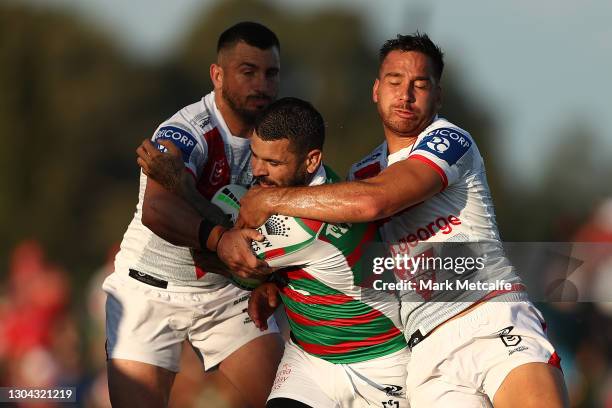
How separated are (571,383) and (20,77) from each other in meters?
12.6

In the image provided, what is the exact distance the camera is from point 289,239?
4.63m

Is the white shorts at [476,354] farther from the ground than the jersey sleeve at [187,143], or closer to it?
closer to it

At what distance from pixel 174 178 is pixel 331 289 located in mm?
1138

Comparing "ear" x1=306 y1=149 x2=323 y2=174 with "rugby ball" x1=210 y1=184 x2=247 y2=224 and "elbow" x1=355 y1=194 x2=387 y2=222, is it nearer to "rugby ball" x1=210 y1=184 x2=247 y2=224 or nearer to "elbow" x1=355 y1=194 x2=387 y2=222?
"elbow" x1=355 y1=194 x2=387 y2=222

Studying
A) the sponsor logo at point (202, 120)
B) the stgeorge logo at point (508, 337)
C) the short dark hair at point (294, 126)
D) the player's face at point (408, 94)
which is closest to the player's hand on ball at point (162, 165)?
the sponsor logo at point (202, 120)

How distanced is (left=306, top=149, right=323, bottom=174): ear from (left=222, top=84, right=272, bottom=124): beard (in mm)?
1154

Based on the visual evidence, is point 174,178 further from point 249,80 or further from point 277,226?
point 277,226

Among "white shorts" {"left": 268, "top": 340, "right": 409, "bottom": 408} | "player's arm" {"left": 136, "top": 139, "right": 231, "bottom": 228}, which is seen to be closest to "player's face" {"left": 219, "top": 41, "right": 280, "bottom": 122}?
"player's arm" {"left": 136, "top": 139, "right": 231, "bottom": 228}

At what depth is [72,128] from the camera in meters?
18.8

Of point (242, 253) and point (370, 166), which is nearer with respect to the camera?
point (242, 253)

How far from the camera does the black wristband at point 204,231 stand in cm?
514

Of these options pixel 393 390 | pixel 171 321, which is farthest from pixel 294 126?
pixel 171 321

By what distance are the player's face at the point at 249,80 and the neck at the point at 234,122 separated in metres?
0.02

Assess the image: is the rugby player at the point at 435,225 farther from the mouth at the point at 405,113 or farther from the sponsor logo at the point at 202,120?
the sponsor logo at the point at 202,120
